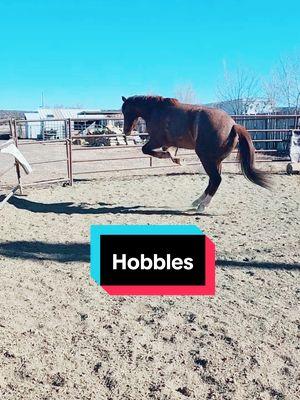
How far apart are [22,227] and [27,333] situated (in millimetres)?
2573

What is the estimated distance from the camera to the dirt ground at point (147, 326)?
2.05 metres

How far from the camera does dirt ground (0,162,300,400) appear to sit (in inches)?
80.7

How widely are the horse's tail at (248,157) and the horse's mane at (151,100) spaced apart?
1.16 metres

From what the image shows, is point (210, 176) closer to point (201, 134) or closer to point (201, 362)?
point (201, 134)

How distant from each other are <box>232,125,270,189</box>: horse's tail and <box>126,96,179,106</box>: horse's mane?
1.16 metres

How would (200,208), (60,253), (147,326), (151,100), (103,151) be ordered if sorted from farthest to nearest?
(103,151), (151,100), (200,208), (60,253), (147,326)

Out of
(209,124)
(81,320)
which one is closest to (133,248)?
(81,320)

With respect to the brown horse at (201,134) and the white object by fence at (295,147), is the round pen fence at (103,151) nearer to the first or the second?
the white object by fence at (295,147)

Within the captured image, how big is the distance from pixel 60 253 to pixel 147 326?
5.43 feet

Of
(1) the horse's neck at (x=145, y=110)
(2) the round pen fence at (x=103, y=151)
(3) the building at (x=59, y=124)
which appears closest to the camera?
(1) the horse's neck at (x=145, y=110)

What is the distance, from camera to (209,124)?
5512 millimetres

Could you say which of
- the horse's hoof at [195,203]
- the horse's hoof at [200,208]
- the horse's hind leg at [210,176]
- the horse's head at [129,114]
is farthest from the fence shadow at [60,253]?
the horse's head at [129,114]

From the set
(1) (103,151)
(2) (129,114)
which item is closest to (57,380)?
(2) (129,114)

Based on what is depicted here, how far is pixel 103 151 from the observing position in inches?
639
